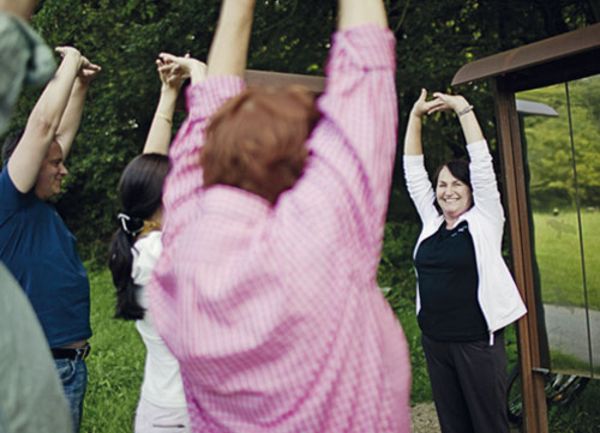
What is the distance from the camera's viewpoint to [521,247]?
513cm

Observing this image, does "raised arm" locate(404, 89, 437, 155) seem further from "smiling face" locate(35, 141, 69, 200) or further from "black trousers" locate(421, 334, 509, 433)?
"smiling face" locate(35, 141, 69, 200)

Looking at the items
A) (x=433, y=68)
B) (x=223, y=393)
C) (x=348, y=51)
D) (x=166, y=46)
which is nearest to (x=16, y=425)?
(x=223, y=393)

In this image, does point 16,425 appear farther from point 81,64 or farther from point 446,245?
point 446,245

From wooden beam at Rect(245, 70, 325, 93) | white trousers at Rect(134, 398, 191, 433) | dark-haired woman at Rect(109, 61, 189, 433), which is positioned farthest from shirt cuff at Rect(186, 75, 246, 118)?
wooden beam at Rect(245, 70, 325, 93)

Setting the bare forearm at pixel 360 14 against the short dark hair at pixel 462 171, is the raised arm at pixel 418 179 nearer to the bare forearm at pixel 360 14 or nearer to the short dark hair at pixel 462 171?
the short dark hair at pixel 462 171

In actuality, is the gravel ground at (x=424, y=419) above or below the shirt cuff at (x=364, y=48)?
below

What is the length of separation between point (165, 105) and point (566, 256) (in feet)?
10.4

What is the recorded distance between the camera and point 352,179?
1.62 meters

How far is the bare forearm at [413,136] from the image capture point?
4898 millimetres

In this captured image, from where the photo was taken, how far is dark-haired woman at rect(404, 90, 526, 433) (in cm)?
461

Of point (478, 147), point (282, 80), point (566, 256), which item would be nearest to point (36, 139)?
point (282, 80)

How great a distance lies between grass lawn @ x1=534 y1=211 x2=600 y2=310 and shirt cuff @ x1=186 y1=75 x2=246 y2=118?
3.76 metres

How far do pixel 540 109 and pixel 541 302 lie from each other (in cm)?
115

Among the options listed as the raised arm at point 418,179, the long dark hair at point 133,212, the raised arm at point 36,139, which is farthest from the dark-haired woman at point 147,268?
the raised arm at point 418,179
